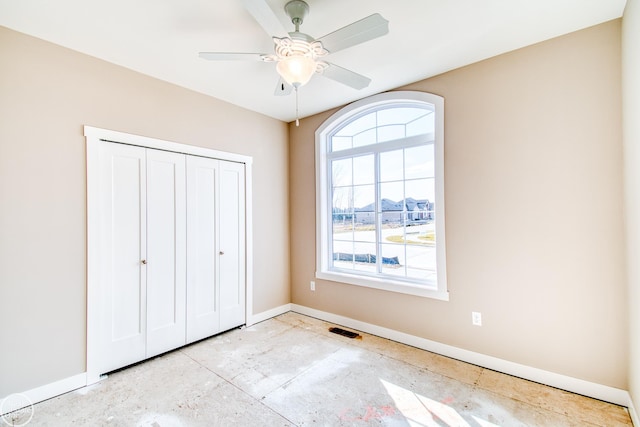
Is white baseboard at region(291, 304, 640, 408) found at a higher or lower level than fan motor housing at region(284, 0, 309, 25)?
lower

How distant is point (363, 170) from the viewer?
3.49 metres

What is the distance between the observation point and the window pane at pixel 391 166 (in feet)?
10.4

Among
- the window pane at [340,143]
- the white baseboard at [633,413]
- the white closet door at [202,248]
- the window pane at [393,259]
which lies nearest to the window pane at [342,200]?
the window pane at [340,143]

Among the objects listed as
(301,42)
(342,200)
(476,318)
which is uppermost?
(301,42)

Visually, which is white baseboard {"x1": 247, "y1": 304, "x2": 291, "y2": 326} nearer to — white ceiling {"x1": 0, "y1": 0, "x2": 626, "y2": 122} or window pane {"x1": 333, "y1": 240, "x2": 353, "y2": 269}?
window pane {"x1": 333, "y1": 240, "x2": 353, "y2": 269}

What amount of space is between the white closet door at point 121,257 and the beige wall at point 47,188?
0.14 metres

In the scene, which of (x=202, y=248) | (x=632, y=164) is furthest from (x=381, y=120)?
(x=202, y=248)

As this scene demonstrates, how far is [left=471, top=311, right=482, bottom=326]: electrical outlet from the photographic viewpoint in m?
2.53

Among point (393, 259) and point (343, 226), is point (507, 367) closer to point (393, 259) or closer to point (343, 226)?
point (393, 259)

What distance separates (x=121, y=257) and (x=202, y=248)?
2.46ft

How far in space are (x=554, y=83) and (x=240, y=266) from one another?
343cm

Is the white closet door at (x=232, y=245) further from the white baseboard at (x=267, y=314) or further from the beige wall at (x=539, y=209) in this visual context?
the beige wall at (x=539, y=209)

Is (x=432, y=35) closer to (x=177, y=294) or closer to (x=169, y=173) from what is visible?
(x=169, y=173)

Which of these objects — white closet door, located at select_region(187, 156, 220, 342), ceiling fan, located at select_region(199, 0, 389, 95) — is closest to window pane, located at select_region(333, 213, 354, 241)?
white closet door, located at select_region(187, 156, 220, 342)
